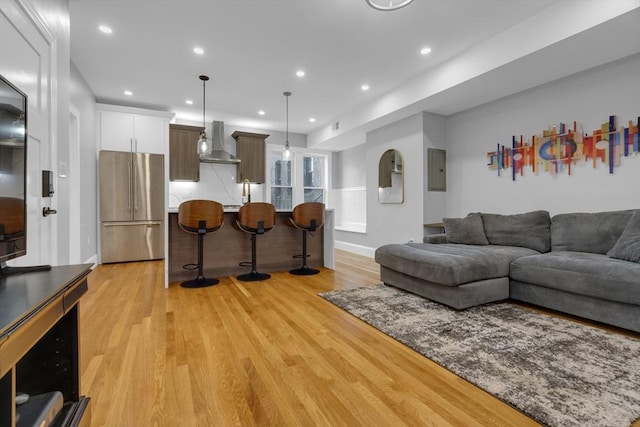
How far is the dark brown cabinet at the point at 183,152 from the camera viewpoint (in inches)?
223

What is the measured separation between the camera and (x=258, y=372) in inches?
67.8

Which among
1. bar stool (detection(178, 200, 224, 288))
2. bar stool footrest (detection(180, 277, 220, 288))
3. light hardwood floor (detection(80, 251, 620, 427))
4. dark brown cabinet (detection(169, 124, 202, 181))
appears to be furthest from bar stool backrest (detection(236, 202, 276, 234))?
dark brown cabinet (detection(169, 124, 202, 181))

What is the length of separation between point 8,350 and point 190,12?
3117 millimetres

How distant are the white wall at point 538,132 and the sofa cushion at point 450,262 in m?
0.93

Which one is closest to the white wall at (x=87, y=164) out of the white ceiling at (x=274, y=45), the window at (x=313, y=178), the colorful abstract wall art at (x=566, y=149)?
the white ceiling at (x=274, y=45)

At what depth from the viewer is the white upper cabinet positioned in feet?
16.4

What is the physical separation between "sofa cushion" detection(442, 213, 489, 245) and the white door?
391cm

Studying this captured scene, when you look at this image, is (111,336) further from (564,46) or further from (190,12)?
(564,46)

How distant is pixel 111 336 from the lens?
219 centimetres

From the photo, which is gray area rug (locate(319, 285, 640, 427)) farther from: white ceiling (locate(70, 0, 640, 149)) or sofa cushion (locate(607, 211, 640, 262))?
white ceiling (locate(70, 0, 640, 149))

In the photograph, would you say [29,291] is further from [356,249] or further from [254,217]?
[356,249]

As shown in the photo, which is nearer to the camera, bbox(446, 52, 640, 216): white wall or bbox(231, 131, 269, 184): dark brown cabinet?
bbox(446, 52, 640, 216): white wall

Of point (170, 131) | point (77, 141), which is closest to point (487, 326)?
point (77, 141)

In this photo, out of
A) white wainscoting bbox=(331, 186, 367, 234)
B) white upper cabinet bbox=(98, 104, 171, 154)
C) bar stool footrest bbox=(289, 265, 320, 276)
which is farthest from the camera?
white wainscoting bbox=(331, 186, 367, 234)
